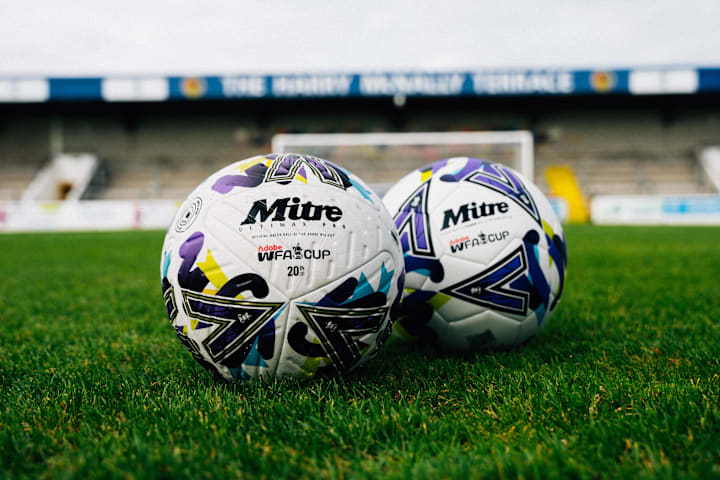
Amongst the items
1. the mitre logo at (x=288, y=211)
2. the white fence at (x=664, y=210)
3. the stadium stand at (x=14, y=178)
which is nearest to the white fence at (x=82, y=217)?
the stadium stand at (x=14, y=178)

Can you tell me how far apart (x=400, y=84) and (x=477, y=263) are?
23677mm

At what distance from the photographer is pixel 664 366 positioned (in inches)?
90.1

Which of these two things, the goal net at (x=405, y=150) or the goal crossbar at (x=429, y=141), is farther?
the goal crossbar at (x=429, y=141)

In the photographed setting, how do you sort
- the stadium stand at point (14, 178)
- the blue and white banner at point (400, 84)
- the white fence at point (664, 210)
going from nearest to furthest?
the white fence at point (664, 210)
the blue and white banner at point (400, 84)
the stadium stand at point (14, 178)

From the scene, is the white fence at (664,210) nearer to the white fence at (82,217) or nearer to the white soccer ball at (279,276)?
the white fence at (82,217)

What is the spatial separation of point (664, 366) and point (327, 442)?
158 centimetres

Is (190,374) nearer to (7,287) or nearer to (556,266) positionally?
(556,266)

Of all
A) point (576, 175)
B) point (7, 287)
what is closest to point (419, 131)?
point (576, 175)

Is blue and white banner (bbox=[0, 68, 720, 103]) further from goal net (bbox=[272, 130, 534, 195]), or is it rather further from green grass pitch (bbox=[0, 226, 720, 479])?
green grass pitch (bbox=[0, 226, 720, 479])

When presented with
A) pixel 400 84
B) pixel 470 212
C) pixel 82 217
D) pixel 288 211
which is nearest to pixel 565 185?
pixel 400 84

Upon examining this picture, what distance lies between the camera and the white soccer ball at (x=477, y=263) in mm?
2496

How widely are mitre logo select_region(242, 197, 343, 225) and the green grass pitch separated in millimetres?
635

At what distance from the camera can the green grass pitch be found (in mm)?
1426

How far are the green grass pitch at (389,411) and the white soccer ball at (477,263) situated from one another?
0.52 feet
